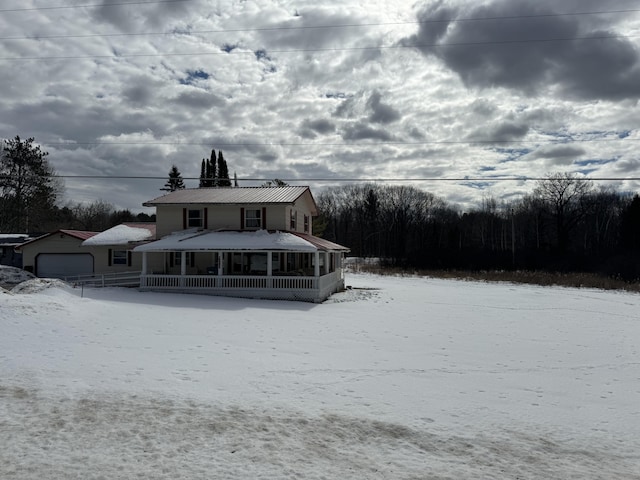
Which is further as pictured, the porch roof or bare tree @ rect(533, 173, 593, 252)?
bare tree @ rect(533, 173, 593, 252)

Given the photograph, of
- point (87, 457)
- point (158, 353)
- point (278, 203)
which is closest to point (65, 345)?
point (158, 353)

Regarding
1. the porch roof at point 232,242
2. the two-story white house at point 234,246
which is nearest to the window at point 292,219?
the two-story white house at point 234,246

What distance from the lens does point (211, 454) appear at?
4.94 m

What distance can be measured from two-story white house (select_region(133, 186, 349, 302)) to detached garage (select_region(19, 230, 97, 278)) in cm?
392

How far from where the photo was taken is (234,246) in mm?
21719

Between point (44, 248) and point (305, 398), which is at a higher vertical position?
point (44, 248)

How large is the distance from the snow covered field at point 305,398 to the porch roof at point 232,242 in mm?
6659

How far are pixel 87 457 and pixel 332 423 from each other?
2960mm

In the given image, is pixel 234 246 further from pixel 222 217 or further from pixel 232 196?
pixel 232 196

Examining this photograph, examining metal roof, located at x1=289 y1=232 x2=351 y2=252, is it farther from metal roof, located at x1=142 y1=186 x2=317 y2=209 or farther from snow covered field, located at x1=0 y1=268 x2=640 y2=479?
snow covered field, located at x1=0 y1=268 x2=640 y2=479

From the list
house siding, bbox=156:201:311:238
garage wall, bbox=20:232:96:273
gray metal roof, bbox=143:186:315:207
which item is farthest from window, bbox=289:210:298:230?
garage wall, bbox=20:232:96:273

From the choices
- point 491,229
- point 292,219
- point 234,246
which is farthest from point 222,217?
point 491,229

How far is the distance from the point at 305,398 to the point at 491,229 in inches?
3389

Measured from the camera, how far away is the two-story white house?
2153 centimetres
